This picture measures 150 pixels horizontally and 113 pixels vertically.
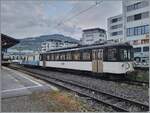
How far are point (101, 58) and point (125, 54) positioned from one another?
215cm

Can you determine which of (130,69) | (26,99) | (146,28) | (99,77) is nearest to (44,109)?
(26,99)

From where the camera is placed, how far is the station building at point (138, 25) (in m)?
56.8

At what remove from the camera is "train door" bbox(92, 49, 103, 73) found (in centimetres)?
2177

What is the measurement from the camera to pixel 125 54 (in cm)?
2041

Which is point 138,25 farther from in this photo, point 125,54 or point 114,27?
point 125,54

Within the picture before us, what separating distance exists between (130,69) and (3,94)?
35.5ft

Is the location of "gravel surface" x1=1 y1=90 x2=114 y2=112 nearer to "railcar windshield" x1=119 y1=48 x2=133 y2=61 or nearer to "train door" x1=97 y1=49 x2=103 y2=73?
"railcar windshield" x1=119 y1=48 x2=133 y2=61

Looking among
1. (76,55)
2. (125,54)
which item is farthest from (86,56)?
(125,54)

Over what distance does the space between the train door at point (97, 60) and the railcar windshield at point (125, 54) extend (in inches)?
81.3

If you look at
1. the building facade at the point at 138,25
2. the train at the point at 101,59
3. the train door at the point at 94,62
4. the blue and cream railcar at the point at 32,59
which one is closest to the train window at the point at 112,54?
the train at the point at 101,59

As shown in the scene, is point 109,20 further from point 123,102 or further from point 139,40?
point 123,102

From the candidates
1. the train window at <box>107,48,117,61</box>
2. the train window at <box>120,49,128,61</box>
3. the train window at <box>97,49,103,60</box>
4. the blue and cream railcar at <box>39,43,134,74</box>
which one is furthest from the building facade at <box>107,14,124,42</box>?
the train window at <box>120,49,128,61</box>

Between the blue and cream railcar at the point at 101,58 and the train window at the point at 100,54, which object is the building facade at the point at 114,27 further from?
the train window at the point at 100,54

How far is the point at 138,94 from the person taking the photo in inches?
533
